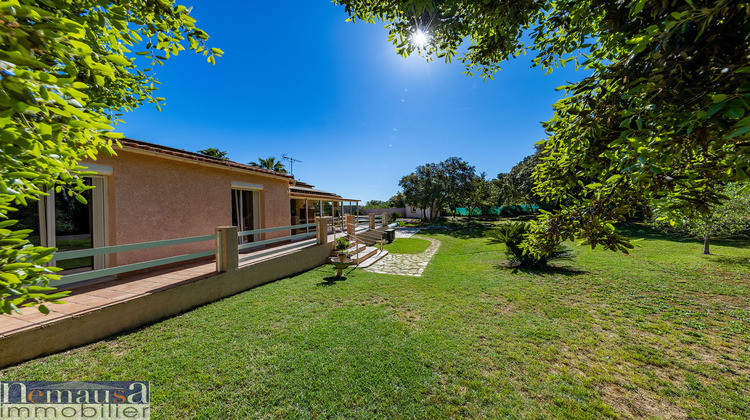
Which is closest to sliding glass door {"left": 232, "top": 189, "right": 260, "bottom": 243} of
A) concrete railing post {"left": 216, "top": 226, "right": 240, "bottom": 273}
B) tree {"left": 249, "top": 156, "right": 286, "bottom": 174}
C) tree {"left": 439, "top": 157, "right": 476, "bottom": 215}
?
concrete railing post {"left": 216, "top": 226, "right": 240, "bottom": 273}

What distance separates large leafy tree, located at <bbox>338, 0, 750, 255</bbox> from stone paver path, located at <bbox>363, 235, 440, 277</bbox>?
664cm

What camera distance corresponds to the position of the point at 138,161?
6.10 metres

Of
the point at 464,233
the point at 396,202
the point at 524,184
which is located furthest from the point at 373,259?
the point at 396,202

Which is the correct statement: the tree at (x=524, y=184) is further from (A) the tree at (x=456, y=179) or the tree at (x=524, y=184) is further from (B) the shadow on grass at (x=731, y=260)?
(B) the shadow on grass at (x=731, y=260)

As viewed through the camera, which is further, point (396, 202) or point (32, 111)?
point (396, 202)

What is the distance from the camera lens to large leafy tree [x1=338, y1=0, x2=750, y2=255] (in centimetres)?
112

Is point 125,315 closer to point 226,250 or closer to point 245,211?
point 226,250

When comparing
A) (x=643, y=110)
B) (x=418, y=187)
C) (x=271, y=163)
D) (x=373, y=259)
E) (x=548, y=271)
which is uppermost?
(x=271, y=163)

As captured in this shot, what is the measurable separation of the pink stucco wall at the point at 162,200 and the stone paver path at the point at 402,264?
5848 millimetres

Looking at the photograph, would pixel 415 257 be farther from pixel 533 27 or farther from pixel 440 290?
pixel 533 27

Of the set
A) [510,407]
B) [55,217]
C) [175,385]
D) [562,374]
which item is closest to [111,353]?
[175,385]

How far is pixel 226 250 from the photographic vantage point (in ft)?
19.7

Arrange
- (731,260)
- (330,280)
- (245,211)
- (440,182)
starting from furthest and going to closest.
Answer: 1. (440,182)
2. (245,211)
3. (731,260)
4. (330,280)

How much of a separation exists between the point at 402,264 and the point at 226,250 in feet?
21.2
